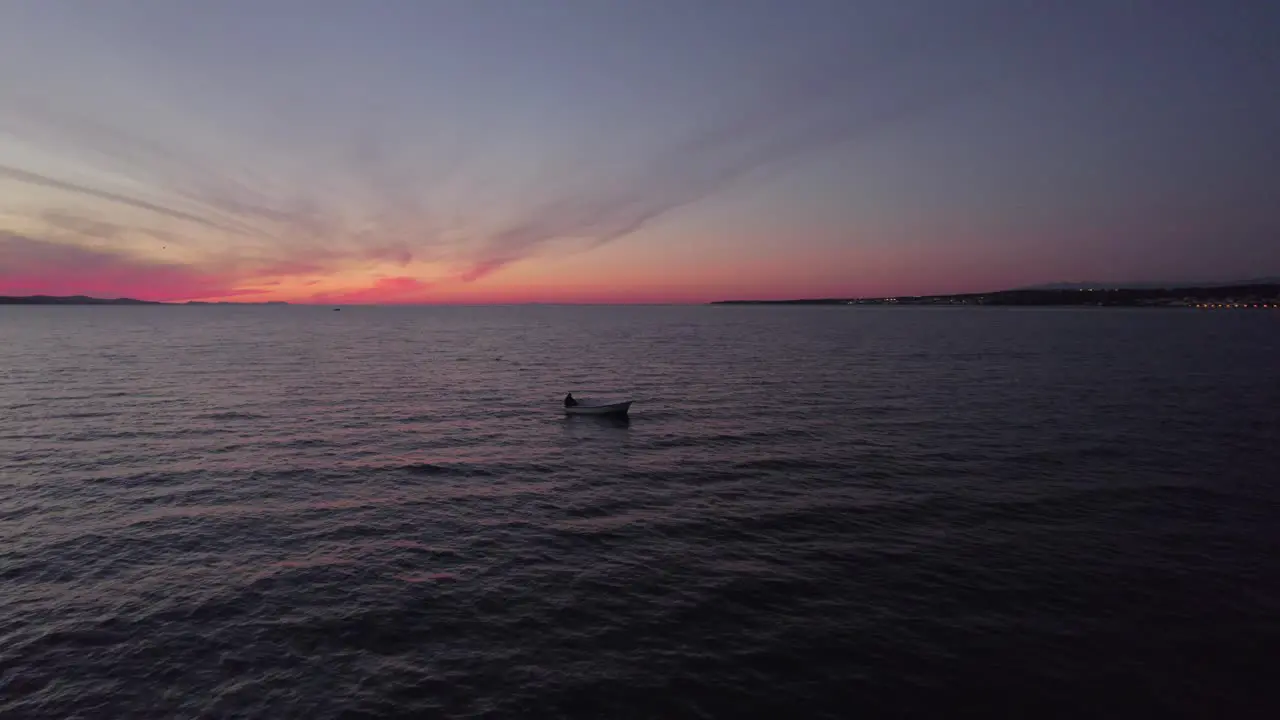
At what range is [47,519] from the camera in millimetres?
28375

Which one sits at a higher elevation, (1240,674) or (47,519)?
(47,519)

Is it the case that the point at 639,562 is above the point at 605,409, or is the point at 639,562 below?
below

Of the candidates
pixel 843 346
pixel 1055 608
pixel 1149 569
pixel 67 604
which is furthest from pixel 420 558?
pixel 843 346

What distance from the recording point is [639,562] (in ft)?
80.1

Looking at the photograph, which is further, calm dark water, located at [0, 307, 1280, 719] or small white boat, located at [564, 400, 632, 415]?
small white boat, located at [564, 400, 632, 415]

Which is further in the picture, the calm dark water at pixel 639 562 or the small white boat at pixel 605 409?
the small white boat at pixel 605 409

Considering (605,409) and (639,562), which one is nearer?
(639,562)

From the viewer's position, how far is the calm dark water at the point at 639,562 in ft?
55.7

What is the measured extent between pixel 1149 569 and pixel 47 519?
46.6 meters

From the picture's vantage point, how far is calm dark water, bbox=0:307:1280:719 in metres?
17.0

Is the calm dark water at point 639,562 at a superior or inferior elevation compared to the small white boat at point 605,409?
inferior

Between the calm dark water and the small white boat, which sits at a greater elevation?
the small white boat

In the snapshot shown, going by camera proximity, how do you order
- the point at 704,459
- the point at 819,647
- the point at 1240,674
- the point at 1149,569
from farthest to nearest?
the point at 704,459, the point at 1149,569, the point at 819,647, the point at 1240,674

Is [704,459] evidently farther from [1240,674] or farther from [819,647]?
[1240,674]
